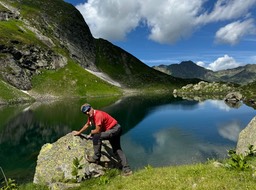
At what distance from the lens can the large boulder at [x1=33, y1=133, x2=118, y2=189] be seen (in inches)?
845

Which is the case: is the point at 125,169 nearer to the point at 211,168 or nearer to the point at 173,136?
the point at 211,168

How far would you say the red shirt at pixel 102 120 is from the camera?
805 inches

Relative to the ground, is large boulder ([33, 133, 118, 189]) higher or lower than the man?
lower

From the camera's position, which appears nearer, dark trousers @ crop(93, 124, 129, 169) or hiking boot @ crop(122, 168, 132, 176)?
hiking boot @ crop(122, 168, 132, 176)

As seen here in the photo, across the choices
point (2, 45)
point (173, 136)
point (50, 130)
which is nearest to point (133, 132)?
point (173, 136)

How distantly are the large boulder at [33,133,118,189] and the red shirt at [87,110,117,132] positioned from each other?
298 cm

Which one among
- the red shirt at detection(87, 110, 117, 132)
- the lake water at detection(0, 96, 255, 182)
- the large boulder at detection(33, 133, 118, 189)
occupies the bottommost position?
the lake water at detection(0, 96, 255, 182)

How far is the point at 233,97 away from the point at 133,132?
10809 cm

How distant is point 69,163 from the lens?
73.9 ft

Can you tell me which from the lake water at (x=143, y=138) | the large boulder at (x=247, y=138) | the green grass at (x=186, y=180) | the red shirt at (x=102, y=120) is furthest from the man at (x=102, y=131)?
the lake water at (x=143, y=138)

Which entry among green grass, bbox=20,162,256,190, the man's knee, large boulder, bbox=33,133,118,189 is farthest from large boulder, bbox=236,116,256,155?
the man's knee

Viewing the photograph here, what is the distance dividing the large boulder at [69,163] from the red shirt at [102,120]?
2978 millimetres

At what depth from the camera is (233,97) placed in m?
162

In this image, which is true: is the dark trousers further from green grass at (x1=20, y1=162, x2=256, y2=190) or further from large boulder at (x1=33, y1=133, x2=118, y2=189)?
green grass at (x1=20, y1=162, x2=256, y2=190)
